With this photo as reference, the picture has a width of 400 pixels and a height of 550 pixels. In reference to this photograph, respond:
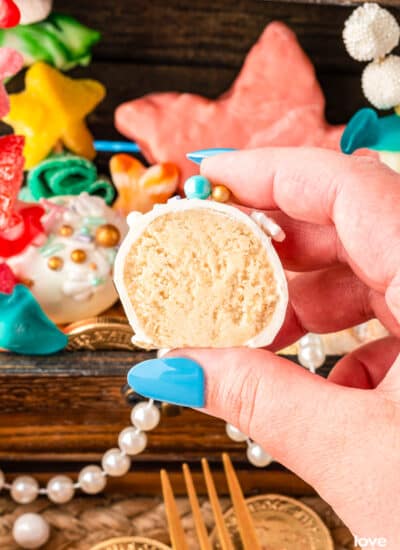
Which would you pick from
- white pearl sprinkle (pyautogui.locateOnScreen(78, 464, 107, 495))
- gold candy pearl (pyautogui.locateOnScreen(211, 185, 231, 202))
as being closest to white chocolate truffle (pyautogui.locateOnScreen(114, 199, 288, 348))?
gold candy pearl (pyautogui.locateOnScreen(211, 185, 231, 202))

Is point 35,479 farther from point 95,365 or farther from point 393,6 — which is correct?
point 393,6

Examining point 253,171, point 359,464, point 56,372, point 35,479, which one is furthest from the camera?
point 35,479

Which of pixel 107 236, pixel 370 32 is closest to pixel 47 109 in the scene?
pixel 107 236

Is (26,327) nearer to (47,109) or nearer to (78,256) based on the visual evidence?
(78,256)

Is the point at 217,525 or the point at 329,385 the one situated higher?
the point at 329,385

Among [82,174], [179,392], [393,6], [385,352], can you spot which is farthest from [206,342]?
[393,6]

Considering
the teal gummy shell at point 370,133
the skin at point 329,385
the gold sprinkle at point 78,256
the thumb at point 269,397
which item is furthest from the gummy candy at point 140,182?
the thumb at point 269,397

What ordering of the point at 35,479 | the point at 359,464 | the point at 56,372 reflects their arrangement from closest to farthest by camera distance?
1. the point at 359,464
2. the point at 56,372
3. the point at 35,479
